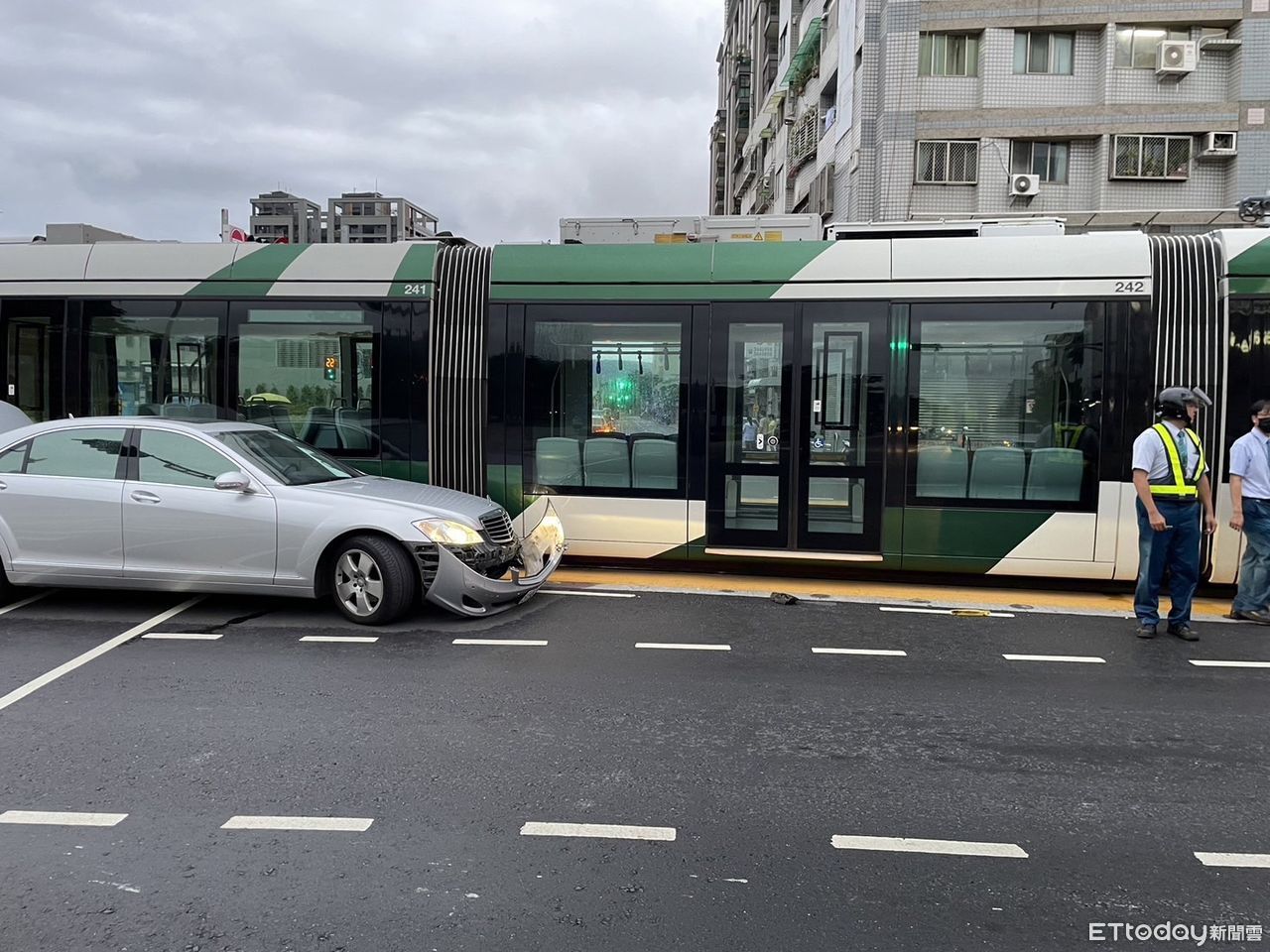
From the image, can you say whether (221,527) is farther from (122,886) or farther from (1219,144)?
(1219,144)

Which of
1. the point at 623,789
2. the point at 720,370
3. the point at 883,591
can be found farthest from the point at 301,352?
the point at 623,789

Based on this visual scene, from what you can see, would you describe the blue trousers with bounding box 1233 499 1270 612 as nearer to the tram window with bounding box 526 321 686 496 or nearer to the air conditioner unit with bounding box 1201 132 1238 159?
the tram window with bounding box 526 321 686 496

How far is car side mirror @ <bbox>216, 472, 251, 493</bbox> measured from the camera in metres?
6.57

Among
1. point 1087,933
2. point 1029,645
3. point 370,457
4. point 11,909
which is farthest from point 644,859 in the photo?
point 370,457

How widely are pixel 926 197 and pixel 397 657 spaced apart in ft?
70.7

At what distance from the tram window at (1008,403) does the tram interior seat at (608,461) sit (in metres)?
2.59

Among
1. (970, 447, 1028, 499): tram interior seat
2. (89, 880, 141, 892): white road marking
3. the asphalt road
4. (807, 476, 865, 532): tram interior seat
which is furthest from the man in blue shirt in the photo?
(89, 880, 141, 892): white road marking

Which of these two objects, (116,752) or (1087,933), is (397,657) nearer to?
(116,752)

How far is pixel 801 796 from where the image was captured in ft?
12.6

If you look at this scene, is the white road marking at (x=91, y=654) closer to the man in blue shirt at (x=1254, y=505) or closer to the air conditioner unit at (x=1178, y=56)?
the man in blue shirt at (x=1254, y=505)

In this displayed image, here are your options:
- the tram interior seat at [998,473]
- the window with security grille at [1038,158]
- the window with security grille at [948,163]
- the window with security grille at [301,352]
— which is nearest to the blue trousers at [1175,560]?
the tram interior seat at [998,473]

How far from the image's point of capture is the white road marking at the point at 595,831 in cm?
350

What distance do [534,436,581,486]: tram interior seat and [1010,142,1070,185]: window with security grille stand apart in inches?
756

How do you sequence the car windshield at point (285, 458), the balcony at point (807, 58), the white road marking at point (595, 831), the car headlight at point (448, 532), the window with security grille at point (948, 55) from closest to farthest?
the white road marking at point (595, 831)
the car headlight at point (448, 532)
the car windshield at point (285, 458)
the window with security grille at point (948, 55)
the balcony at point (807, 58)
